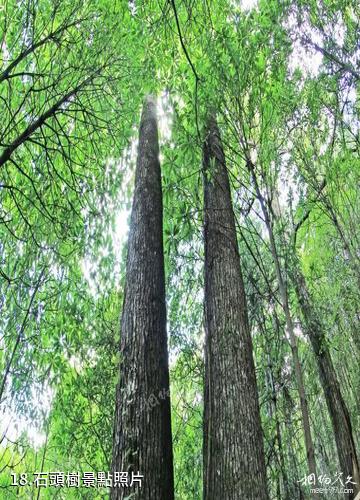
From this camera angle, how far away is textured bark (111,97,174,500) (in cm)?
191

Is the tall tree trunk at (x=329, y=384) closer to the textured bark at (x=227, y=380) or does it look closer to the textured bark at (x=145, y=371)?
the textured bark at (x=227, y=380)

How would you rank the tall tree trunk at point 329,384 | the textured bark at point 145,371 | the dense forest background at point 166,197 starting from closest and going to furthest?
the textured bark at point 145,371
the dense forest background at point 166,197
the tall tree trunk at point 329,384

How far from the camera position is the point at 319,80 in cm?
371

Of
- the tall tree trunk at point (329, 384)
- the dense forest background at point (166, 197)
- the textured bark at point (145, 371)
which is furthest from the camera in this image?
the tall tree trunk at point (329, 384)

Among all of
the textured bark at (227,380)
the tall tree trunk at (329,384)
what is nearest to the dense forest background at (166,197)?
the tall tree trunk at (329,384)

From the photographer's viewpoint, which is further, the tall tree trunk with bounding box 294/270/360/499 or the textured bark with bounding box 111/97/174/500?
the tall tree trunk with bounding box 294/270/360/499

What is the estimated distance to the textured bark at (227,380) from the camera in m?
1.99

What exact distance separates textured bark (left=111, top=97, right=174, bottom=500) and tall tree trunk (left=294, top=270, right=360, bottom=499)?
1.55 meters

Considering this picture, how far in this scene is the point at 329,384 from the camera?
12.6 feet

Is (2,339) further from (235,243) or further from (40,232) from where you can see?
(235,243)

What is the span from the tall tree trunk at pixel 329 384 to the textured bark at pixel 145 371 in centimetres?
155

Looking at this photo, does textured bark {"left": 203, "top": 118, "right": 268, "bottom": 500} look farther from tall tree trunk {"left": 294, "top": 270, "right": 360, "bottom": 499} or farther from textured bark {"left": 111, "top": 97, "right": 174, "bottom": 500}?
tall tree trunk {"left": 294, "top": 270, "right": 360, "bottom": 499}

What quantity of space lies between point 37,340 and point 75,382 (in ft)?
1.27

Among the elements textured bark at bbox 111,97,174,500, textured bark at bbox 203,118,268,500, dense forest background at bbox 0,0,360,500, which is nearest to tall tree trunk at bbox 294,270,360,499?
dense forest background at bbox 0,0,360,500
